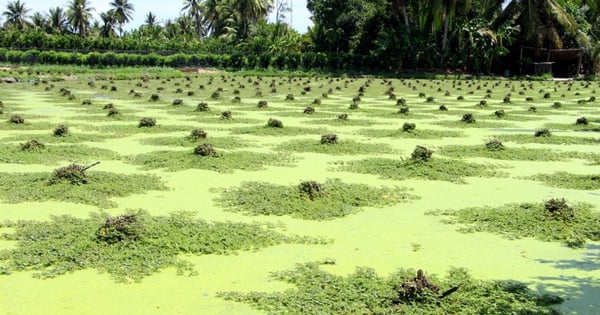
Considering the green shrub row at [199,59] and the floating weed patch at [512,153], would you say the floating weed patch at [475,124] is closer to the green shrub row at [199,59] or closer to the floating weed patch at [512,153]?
the floating weed patch at [512,153]

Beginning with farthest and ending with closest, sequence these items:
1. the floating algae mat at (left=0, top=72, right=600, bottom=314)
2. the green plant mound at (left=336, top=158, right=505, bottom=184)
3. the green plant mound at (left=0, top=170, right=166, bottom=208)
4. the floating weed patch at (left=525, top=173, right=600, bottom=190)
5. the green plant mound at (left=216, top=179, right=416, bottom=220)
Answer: the green plant mound at (left=336, top=158, right=505, bottom=184)
the floating weed patch at (left=525, top=173, right=600, bottom=190)
the green plant mound at (left=0, top=170, right=166, bottom=208)
the green plant mound at (left=216, top=179, right=416, bottom=220)
the floating algae mat at (left=0, top=72, right=600, bottom=314)

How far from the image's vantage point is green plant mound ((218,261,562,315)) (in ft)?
14.5

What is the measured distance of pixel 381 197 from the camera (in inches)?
311

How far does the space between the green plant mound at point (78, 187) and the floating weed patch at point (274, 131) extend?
15.7ft

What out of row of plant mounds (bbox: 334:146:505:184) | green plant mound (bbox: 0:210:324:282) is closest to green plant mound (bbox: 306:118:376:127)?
row of plant mounds (bbox: 334:146:505:184)

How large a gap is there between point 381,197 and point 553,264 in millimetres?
2714

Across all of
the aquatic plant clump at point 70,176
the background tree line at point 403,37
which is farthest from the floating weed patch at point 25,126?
the background tree line at point 403,37

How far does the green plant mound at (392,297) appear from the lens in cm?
443

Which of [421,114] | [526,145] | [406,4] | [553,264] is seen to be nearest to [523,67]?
[406,4]

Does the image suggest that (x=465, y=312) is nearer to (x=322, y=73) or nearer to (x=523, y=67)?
(x=322, y=73)

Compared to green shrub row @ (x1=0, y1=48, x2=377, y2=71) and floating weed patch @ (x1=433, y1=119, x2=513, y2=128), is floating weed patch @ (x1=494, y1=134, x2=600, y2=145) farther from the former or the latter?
green shrub row @ (x1=0, y1=48, x2=377, y2=71)

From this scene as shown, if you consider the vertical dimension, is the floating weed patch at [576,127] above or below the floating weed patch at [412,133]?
above

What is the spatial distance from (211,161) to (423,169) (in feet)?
11.0

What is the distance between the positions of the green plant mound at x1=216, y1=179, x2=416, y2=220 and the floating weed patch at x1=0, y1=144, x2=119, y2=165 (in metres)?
3.40
